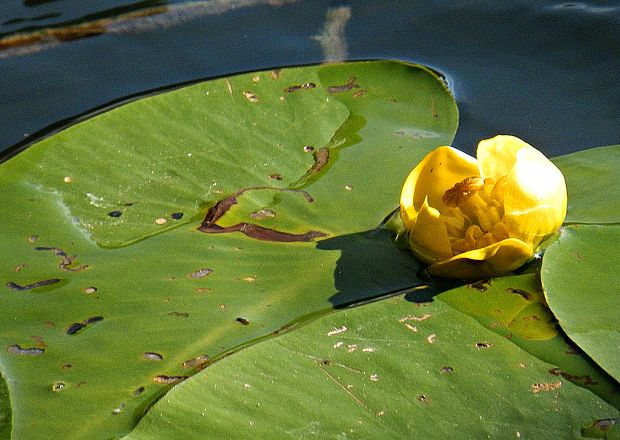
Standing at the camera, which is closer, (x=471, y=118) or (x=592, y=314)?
(x=592, y=314)

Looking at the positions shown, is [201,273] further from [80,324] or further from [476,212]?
[476,212]

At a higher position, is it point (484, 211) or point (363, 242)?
point (484, 211)

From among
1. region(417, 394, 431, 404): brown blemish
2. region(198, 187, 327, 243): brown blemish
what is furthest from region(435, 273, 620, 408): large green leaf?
region(198, 187, 327, 243): brown blemish

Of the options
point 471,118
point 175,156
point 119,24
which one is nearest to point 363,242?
point 175,156

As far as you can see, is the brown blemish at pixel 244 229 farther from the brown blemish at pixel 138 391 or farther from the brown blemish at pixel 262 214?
the brown blemish at pixel 138 391

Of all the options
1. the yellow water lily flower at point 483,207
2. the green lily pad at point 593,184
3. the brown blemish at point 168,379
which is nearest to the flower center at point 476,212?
the yellow water lily flower at point 483,207

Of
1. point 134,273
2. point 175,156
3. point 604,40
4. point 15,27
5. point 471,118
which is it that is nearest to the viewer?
point 134,273

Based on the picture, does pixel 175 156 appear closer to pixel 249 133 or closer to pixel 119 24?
pixel 249 133
